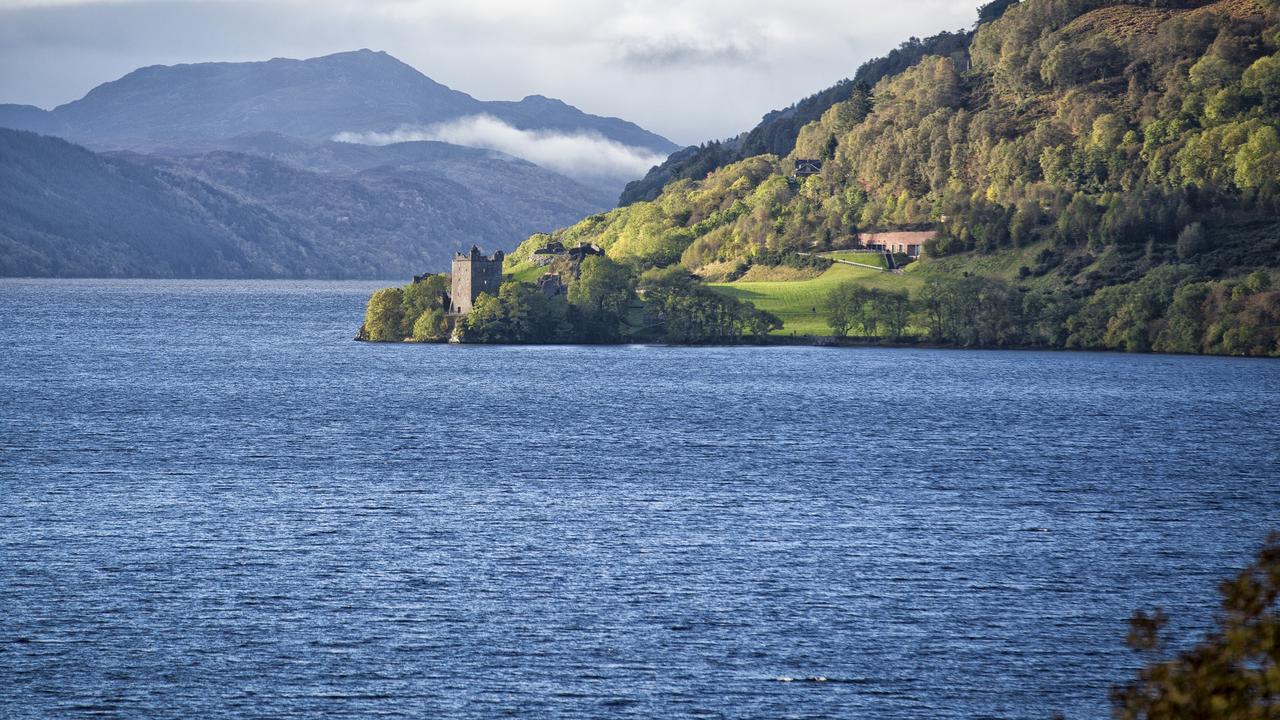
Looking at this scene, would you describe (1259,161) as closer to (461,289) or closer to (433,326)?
(461,289)

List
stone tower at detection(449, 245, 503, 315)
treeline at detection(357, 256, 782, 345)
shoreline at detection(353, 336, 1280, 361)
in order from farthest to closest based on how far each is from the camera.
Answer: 1. treeline at detection(357, 256, 782, 345)
2. stone tower at detection(449, 245, 503, 315)
3. shoreline at detection(353, 336, 1280, 361)

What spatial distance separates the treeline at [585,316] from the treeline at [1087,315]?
13.8m

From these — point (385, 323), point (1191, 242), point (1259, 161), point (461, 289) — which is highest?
point (1259, 161)

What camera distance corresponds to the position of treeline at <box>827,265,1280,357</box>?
156250 mm

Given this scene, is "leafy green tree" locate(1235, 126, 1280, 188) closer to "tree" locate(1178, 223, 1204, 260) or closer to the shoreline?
"tree" locate(1178, 223, 1204, 260)

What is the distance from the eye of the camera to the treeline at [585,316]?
18075 cm

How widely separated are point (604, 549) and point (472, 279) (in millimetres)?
126433

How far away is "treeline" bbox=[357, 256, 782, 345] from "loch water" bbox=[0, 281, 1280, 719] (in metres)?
62.6

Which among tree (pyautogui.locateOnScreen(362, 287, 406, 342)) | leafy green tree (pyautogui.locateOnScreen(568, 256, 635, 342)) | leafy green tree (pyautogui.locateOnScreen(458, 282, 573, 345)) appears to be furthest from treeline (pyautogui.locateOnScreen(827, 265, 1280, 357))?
tree (pyautogui.locateOnScreen(362, 287, 406, 342))

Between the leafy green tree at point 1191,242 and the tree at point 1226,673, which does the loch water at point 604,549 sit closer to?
the tree at point 1226,673

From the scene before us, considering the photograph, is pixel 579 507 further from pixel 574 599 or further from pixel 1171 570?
pixel 1171 570

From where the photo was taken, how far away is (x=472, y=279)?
180m

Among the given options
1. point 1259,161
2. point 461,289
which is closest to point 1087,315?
point 1259,161

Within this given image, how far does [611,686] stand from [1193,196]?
549 ft
